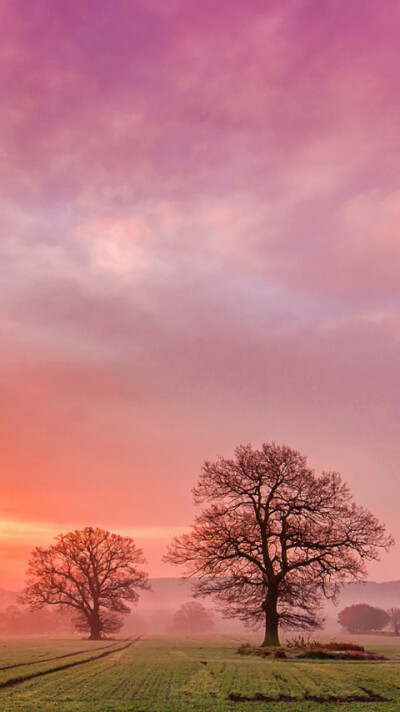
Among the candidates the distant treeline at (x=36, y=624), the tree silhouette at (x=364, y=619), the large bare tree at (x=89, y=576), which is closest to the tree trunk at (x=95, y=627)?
the large bare tree at (x=89, y=576)

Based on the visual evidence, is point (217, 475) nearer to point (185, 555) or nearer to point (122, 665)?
point (185, 555)

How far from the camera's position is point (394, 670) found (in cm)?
2303

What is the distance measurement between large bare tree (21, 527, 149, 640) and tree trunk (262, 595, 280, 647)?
33.2 metres

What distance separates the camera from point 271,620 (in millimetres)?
41375

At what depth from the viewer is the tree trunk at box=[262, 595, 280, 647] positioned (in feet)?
132

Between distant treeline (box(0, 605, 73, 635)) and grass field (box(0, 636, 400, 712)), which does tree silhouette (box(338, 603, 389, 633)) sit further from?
grass field (box(0, 636, 400, 712))

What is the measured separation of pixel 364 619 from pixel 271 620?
438 feet

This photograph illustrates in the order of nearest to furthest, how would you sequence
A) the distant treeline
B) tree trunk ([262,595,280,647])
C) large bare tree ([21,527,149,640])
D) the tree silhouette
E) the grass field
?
1. the grass field
2. tree trunk ([262,595,280,647])
3. large bare tree ([21,527,149,640])
4. the tree silhouette
5. the distant treeline

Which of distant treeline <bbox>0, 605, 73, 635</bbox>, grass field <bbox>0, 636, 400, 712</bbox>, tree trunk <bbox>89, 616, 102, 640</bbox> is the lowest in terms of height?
distant treeline <bbox>0, 605, 73, 635</bbox>

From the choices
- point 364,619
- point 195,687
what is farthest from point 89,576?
point 364,619

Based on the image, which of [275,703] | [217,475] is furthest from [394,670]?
[217,475]

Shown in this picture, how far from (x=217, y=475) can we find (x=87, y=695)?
27971mm

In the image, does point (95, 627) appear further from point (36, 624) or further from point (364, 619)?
point (36, 624)

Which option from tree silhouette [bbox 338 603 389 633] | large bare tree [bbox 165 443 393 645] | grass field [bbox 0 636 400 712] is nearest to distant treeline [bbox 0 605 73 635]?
tree silhouette [bbox 338 603 389 633]
